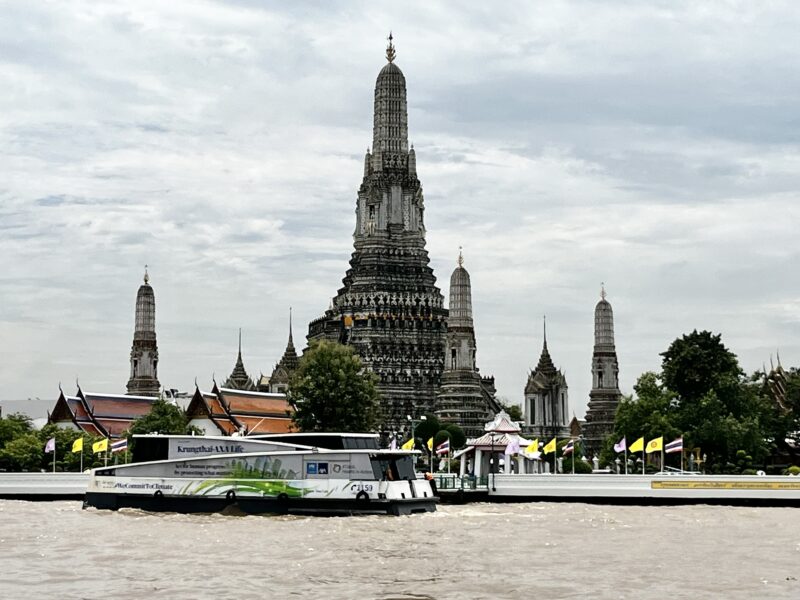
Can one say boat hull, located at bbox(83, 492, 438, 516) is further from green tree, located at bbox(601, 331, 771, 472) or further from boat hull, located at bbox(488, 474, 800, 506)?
green tree, located at bbox(601, 331, 771, 472)

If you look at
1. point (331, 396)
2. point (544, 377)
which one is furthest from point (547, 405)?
point (331, 396)

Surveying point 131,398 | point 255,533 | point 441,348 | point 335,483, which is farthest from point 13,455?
point 441,348

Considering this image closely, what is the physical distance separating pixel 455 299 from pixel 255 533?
69349 mm

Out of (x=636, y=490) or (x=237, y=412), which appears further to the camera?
(x=237, y=412)

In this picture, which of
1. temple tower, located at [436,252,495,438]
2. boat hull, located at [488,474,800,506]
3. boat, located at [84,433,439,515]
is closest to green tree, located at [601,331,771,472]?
boat hull, located at [488,474,800,506]

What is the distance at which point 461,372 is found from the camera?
10838 centimetres

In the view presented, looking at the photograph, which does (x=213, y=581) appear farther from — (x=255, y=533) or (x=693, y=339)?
(x=693, y=339)

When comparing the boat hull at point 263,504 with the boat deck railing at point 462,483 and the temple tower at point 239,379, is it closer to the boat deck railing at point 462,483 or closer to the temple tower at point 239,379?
the boat deck railing at point 462,483

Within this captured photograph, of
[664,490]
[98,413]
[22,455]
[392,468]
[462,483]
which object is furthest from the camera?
[98,413]

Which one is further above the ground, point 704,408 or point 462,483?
point 704,408

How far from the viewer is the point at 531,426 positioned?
118m

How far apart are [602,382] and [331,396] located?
3885 cm

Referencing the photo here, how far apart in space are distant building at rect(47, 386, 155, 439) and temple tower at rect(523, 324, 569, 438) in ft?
114

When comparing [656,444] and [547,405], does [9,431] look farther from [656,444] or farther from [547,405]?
[547,405]
